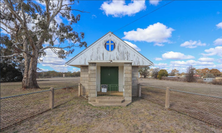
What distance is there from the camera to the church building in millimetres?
7664

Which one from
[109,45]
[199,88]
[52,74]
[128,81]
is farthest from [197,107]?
[52,74]

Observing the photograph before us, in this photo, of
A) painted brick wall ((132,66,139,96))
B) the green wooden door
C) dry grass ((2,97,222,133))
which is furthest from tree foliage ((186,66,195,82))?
dry grass ((2,97,222,133))

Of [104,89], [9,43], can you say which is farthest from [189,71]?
[9,43]

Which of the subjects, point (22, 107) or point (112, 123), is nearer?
point (112, 123)

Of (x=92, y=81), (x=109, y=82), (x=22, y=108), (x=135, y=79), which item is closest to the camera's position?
(x=22, y=108)

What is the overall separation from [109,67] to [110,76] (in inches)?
35.7

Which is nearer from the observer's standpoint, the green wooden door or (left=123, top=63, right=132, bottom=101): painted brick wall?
(left=123, top=63, right=132, bottom=101): painted brick wall

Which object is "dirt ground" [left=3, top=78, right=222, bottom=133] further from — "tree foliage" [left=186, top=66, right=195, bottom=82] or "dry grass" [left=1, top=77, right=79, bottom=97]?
"tree foliage" [left=186, top=66, right=195, bottom=82]

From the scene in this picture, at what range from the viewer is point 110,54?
29.6 feet

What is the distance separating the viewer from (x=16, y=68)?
2656cm

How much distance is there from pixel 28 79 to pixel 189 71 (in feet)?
113

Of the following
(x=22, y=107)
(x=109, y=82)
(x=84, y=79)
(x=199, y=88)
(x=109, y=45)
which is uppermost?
(x=109, y=45)

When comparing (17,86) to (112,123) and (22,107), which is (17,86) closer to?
(22,107)

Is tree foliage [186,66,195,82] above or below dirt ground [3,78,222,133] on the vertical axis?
above
